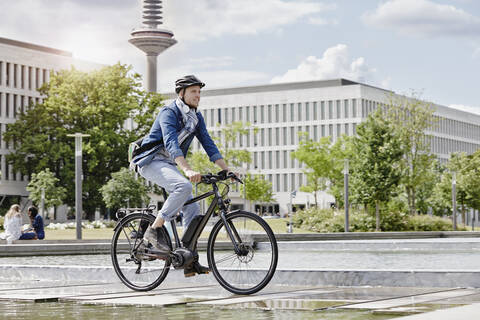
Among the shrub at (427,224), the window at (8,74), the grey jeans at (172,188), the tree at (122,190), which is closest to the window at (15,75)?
the window at (8,74)

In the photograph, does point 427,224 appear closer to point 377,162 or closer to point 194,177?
point 377,162

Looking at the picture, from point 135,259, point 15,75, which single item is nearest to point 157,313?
point 135,259

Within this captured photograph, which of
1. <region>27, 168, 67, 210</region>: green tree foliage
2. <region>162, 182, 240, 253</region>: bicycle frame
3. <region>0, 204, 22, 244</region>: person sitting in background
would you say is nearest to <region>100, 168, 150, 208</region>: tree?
<region>27, 168, 67, 210</region>: green tree foliage

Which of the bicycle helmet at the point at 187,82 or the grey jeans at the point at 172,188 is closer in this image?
the grey jeans at the point at 172,188

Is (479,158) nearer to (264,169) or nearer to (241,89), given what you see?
(264,169)

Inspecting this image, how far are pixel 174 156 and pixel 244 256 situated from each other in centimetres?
106

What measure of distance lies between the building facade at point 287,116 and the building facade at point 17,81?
2524 cm

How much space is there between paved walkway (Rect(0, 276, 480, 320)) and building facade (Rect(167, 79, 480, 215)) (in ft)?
317

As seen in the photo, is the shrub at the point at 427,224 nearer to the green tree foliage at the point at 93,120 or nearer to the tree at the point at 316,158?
the green tree foliage at the point at 93,120

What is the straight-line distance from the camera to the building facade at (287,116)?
352 ft

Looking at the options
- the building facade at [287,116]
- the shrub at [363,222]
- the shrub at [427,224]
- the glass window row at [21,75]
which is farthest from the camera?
the building facade at [287,116]

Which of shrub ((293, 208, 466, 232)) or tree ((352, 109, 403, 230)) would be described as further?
shrub ((293, 208, 466, 232))

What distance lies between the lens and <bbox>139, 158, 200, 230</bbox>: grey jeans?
7.56 metres

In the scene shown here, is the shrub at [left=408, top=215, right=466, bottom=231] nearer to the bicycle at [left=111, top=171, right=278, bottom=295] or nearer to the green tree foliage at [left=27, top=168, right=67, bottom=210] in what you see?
the green tree foliage at [left=27, top=168, right=67, bottom=210]
